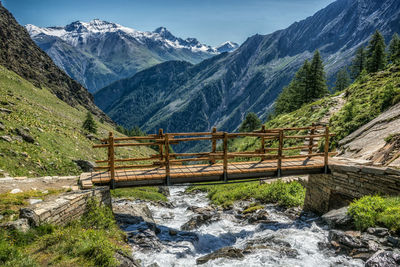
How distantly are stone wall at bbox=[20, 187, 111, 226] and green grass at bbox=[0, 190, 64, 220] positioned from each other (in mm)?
567

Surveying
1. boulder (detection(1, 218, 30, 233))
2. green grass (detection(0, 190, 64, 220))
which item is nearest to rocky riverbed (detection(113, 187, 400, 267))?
green grass (detection(0, 190, 64, 220))

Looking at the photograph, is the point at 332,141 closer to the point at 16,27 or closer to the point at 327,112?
the point at 327,112

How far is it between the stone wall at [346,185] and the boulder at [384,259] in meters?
3.26

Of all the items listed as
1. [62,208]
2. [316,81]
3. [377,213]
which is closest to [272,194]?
[377,213]

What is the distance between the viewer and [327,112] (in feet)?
88.5

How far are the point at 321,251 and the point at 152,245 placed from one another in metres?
6.58

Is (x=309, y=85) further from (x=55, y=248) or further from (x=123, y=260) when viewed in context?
(x=55, y=248)

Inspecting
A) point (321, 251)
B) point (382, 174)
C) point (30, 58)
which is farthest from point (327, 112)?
point (30, 58)

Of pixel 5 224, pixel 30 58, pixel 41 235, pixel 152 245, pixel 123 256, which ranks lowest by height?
pixel 152 245

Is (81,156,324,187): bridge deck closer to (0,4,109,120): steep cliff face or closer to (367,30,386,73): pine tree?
(367,30,386,73): pine tree

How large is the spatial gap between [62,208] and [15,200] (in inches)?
67.4

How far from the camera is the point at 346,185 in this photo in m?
12.0

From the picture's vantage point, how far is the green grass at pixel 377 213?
8.46m

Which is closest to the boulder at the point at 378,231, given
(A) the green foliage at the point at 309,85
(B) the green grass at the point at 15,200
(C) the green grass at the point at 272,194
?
(C) the green grass at the point at 272,194
